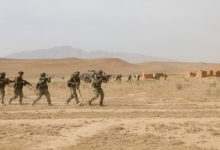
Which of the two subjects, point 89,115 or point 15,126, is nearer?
point 15,126

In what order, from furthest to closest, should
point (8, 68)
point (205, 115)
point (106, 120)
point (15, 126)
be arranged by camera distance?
1. point (8, 68)
2. point (205, 115)
3. point (106, 120)
4. point (15, 126)

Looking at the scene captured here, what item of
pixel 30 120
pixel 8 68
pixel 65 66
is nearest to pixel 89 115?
pixel 30 120

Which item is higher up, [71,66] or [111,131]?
[71,66]

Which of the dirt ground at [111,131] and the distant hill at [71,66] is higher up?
the distant hill at [71,66]

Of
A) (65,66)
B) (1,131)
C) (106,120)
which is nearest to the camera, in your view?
(1,131)

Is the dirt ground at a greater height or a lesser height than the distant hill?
lesser

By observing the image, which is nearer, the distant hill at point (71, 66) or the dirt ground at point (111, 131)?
the dirt ground at point (111, 131)

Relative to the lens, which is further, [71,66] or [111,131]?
[71,66]

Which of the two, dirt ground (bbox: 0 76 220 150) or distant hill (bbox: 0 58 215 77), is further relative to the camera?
distant hill (bbox: 0 58 215 77)

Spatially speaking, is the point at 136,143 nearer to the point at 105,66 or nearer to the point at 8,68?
the point at 8,68

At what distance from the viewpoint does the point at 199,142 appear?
25.9ft

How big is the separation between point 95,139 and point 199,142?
2449 mm

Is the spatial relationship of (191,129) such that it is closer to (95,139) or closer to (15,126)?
(95,139)

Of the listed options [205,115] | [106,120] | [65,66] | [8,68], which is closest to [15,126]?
[106,120]
